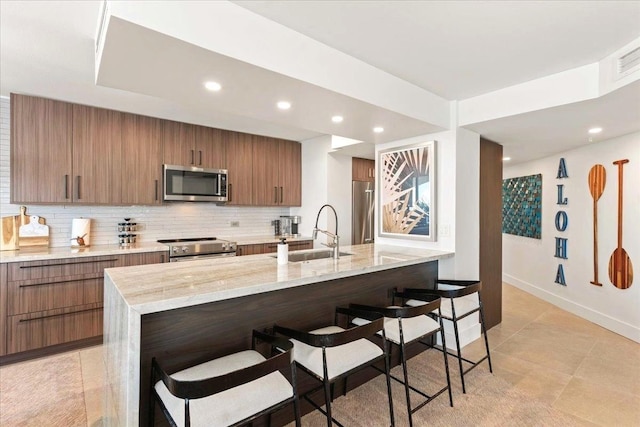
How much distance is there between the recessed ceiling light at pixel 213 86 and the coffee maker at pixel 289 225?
301 cm

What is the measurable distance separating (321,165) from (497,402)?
11.0 ft

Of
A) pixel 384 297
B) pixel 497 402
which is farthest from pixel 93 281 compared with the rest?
pixel 497 402

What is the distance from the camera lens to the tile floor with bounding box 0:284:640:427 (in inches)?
83.5

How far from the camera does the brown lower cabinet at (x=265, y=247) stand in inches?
158

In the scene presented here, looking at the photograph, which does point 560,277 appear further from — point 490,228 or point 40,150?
point 40,150

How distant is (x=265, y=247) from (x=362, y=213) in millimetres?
1599

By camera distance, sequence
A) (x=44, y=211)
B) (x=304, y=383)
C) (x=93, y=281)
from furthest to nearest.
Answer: (x=44, y=211)
(x=93, y=281)
(x=304, y=383)

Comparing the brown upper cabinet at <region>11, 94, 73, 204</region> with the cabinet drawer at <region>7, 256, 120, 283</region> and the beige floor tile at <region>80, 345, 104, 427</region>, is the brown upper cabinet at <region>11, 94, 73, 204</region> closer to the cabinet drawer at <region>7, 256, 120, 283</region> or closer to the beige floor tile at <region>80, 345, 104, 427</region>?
the cabinet drawer at <region>7, 256, 120, 283</region>

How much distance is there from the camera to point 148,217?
3934mm

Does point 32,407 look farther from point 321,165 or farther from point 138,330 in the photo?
point 321,165

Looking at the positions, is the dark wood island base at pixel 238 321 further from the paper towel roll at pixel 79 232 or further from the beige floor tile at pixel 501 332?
the paper towel roll at pixel 79 232

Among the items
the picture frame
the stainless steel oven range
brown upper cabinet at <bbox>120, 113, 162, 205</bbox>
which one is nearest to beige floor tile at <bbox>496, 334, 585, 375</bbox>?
the picture frame

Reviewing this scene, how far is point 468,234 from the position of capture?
3238mm

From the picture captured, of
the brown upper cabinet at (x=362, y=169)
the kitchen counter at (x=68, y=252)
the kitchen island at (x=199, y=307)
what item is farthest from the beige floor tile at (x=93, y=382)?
the brown upper cabinet at (x=362, y=169)
